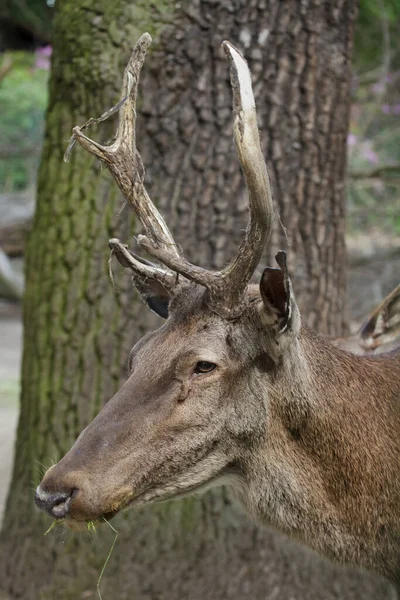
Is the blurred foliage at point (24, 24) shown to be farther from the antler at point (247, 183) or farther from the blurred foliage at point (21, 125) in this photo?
the antler at point (247, 183)

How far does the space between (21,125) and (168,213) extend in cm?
1643

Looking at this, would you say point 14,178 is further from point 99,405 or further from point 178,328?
point 178,328

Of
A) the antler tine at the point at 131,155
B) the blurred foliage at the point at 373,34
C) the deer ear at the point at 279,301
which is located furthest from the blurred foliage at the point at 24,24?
the deer ear at the point at 279,301

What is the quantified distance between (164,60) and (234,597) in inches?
112

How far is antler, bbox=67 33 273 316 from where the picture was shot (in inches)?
97.3

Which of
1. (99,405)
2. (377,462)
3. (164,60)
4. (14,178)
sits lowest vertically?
(14,178)

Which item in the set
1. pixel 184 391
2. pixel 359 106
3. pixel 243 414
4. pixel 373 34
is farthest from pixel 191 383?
pixel 359 106

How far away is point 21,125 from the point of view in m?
19.4

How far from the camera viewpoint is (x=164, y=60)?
13.0 feet

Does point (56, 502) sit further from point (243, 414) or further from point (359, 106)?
point (359, 106)

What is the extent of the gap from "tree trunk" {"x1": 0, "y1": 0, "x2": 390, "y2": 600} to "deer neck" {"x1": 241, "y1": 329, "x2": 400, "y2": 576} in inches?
47.0

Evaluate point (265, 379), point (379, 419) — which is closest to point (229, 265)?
point (265, 379)

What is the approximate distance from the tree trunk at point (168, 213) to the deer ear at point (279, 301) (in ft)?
4.76

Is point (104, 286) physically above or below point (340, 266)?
below
